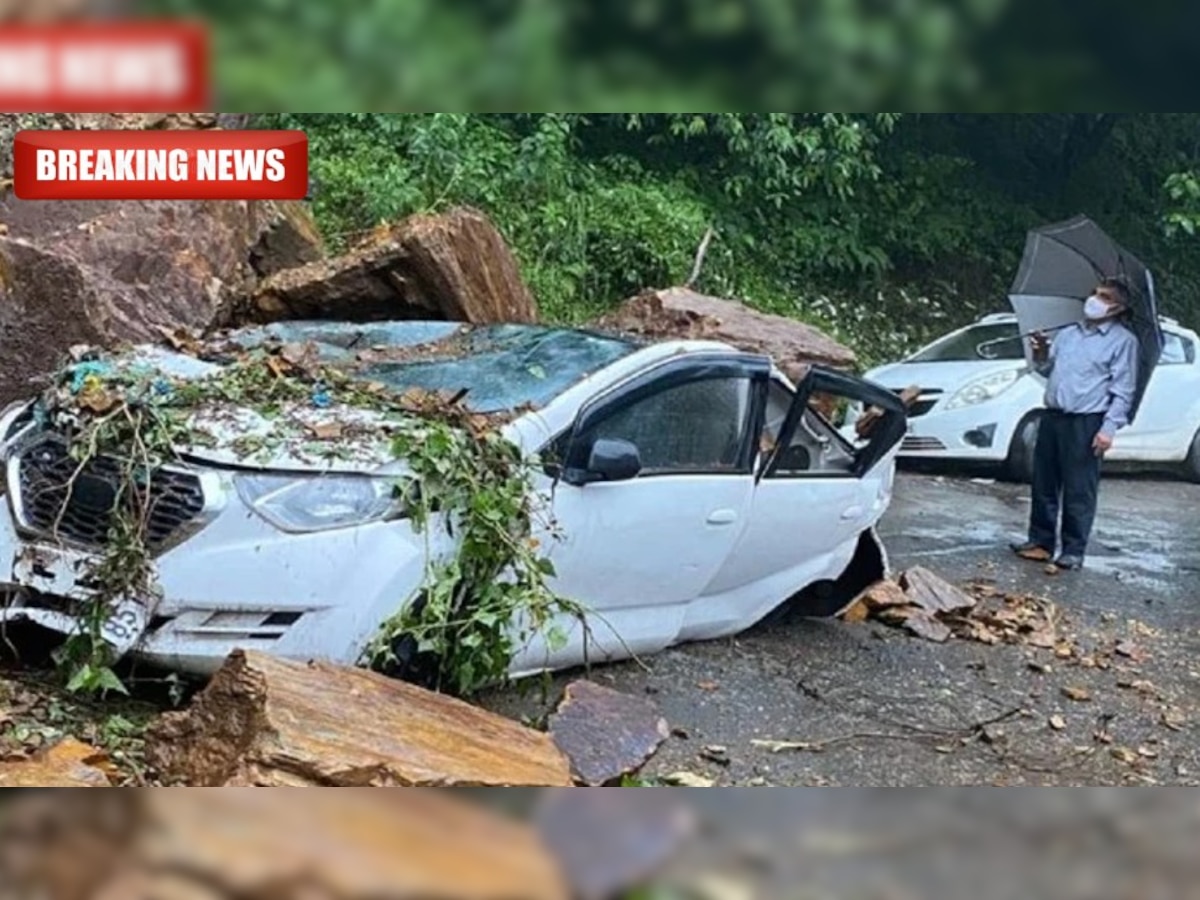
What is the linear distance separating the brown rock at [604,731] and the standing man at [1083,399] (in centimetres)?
141

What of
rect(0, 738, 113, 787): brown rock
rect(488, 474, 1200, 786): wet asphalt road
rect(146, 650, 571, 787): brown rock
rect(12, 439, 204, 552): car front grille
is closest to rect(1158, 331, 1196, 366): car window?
rect(488, 474, 1200, 786): wet asphalt road

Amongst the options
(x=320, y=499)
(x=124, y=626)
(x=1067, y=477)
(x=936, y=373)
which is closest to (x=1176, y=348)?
(x=1067, y=477)

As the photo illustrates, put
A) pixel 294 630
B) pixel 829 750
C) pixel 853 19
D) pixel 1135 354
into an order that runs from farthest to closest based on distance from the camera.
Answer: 1. pixel 1135 354
2. pixel 829 750
3. pixel 294 630
4. pixel 853 19

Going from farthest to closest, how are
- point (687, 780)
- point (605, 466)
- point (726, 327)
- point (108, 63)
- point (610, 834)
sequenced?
point (726, 327)
point (605, 466)
point (687, 780)
point (108, 63)
point (610, 834)

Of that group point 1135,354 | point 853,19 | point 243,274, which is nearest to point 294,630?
point 243,274

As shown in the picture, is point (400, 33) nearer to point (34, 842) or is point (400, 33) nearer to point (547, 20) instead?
point (547, 20)

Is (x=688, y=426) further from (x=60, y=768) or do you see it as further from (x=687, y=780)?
(x=60, y=768)

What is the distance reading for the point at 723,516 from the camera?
4113 millimetres

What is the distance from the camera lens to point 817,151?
357 cm

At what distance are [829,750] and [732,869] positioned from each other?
4.48 ft

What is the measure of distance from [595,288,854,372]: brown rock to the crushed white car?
0.06m

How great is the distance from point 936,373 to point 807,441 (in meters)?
0.44

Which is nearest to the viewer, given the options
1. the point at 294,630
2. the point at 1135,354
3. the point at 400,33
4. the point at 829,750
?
the point at 400,33

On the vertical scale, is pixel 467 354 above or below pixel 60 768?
above
